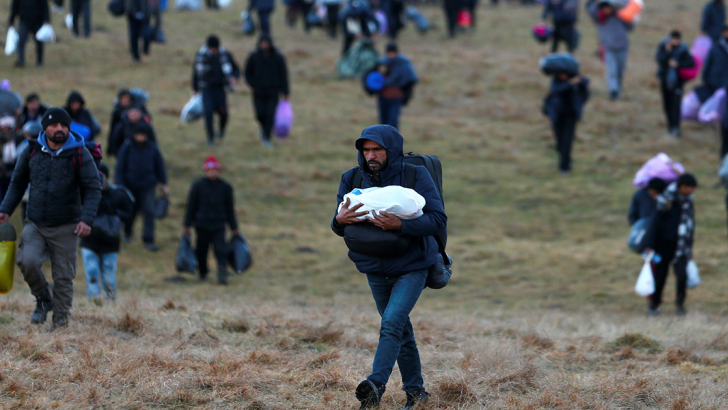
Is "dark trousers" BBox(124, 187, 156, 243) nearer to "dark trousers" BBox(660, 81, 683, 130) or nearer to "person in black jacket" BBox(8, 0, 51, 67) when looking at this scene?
"person in black jacket" BBox(8, 0, 51, 67)

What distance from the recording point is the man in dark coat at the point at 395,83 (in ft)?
51.1

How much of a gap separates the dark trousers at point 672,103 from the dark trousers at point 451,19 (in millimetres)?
10473

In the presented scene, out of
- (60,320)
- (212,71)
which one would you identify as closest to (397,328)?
(60,320)

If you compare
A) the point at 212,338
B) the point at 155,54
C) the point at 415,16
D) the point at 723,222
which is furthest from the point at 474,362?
the point at 415,16

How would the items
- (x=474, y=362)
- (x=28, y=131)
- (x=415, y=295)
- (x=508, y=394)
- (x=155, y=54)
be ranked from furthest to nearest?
(x=155, y=54)
(x=28, y=131)
(x=474, y=362)
(x=508, y=394)
(x=415, y=295)

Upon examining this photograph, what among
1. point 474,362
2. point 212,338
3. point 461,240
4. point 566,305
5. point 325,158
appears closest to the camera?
point 474,362

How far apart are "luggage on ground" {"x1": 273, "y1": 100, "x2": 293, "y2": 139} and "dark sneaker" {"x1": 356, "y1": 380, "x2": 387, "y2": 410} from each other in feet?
36.2

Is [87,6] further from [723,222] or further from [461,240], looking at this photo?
[723,222]

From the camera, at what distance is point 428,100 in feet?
68.3

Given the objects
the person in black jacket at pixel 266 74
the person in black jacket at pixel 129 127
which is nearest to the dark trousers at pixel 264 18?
the person in black jacket at pixel 266 74

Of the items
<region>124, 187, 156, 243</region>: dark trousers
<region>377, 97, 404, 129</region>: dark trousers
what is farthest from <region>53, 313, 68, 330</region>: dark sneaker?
<region>377, 97, 404, 129</region>: dark trousers

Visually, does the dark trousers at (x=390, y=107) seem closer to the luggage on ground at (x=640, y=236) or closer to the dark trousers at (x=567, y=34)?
the luggage on ground at (x=640, y=236)

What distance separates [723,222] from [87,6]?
55.9ft

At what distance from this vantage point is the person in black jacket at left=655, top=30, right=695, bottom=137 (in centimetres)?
1661
